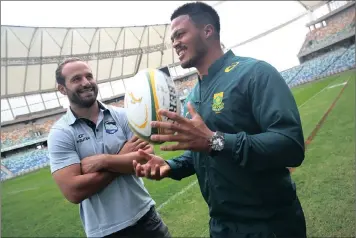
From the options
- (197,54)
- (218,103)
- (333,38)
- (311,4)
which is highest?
(197,54)

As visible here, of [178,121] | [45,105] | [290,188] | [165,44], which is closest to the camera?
Answer: [178,121]

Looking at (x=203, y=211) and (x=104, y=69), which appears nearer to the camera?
(x=203, y=211)

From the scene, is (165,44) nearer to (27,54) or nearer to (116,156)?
(27,54)

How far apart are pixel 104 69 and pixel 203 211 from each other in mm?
37297

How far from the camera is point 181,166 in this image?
83.4 inches

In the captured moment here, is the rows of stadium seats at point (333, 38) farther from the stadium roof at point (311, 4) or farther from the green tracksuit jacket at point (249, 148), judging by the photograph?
the green tracksuit jacket at point (249, 148)

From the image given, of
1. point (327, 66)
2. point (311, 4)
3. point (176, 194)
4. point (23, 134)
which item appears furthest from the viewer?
point (311, 4)

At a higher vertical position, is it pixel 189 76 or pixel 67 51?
pixel 67 51

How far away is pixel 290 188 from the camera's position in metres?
1.78

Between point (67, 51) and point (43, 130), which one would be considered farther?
point (43, 130)

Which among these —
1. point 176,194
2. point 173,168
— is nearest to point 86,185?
point 173,168

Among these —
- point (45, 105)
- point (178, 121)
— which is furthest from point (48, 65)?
point (178, 121)

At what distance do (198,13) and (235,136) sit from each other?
0.88 meters

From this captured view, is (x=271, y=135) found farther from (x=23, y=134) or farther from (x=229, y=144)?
(x=23, y=134)
